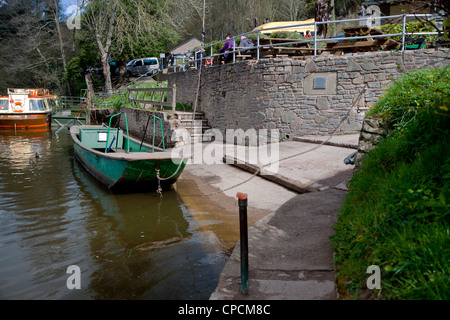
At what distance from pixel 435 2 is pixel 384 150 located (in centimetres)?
219

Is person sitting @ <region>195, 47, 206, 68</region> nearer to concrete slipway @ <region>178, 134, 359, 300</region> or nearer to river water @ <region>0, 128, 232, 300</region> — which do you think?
concrete slipway @ <region>178, 134, 359, 300</region>

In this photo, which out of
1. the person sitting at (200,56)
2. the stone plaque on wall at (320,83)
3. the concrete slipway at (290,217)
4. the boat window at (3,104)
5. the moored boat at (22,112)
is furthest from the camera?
the boat window at (3,104)

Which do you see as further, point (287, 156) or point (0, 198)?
point (287, 156)

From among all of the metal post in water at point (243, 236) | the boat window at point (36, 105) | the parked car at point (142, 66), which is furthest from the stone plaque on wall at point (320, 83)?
the parked car at point (142, 66)

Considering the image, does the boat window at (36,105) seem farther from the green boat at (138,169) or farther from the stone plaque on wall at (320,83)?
the stone plaque on wall at (320,83)

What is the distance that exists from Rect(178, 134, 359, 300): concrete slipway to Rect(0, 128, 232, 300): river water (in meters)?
0.99

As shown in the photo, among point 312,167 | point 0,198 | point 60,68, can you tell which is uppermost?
point 60,68

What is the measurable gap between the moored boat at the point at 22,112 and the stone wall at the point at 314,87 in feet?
57.2

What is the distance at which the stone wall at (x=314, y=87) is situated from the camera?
11.2m

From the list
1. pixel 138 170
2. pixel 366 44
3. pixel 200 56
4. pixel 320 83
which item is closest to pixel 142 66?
pixel 200 56

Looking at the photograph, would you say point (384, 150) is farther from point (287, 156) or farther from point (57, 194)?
point (57, 194)

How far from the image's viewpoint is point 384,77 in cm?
1123
